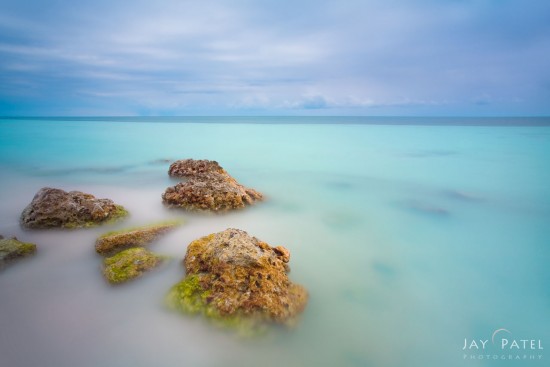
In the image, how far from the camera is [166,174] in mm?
13117

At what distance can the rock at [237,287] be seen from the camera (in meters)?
4.08

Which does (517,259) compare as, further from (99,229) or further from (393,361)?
(99,229)

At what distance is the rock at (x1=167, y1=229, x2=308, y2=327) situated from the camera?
4.08 metres

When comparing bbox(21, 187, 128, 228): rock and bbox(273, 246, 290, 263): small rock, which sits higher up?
bbox(21, 187, 128, 228): rock

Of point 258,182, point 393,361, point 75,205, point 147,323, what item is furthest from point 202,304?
point 258,182

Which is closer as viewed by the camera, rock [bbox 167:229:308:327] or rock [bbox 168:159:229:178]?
rock [bbox 167:229:308:327]

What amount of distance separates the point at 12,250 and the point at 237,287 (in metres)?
4.21

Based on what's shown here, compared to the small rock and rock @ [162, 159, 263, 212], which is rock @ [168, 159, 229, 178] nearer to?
rock @ [162, 159, 263, 212]

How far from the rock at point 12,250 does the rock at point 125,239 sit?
45.4 inches

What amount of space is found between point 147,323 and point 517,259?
7097 millimetres

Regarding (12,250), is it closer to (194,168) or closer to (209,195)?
(209,195)

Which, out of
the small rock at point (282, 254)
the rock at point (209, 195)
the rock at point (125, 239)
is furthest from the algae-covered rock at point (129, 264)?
the rock at point (209, 195)

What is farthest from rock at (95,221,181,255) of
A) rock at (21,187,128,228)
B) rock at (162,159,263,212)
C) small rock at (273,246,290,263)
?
small rock at (273,246,290,263)

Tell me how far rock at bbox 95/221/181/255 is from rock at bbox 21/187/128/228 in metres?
1.27
